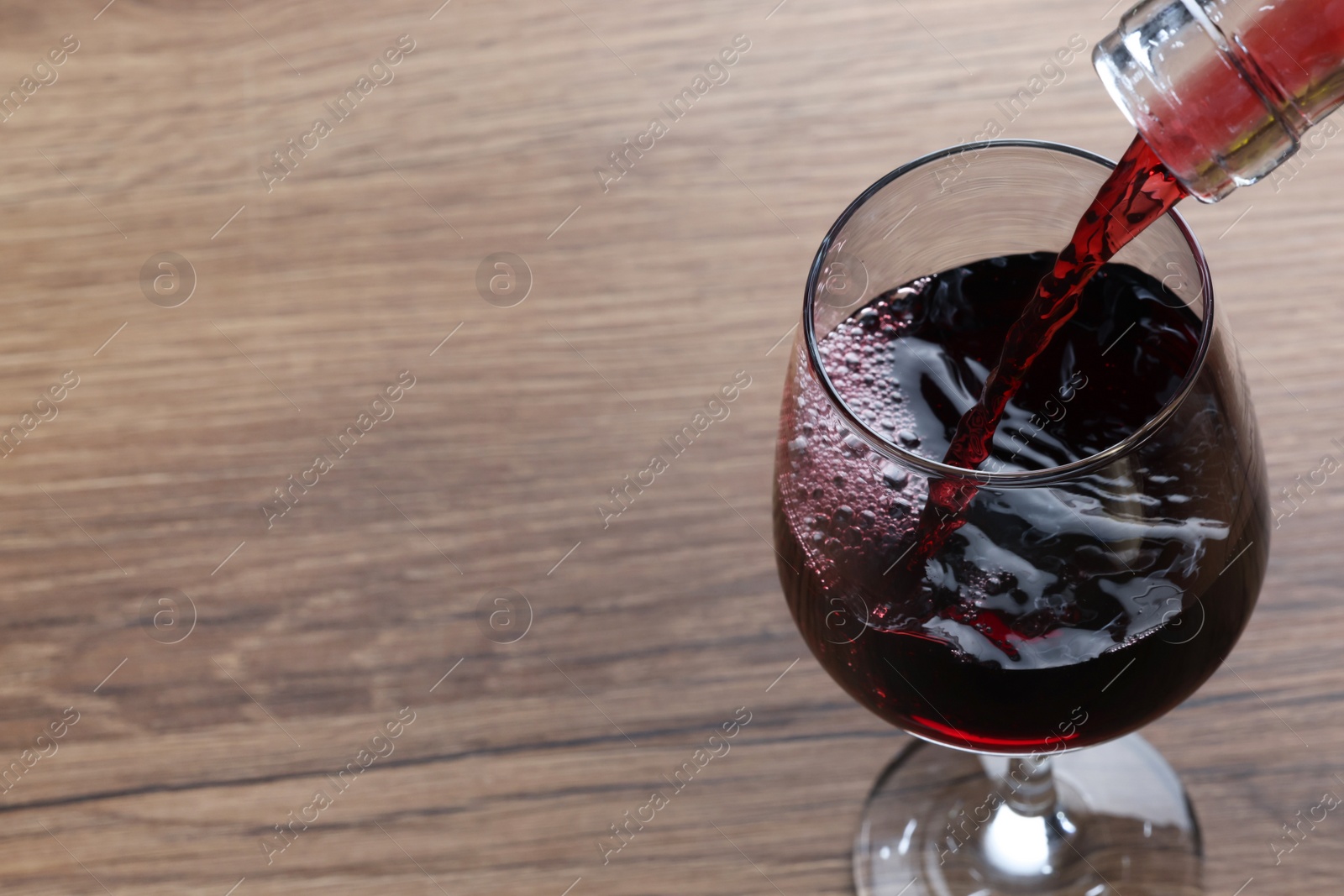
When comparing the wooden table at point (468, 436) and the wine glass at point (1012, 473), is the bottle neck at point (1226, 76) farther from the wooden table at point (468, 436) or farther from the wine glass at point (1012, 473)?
the wooden table at point (468, 436)

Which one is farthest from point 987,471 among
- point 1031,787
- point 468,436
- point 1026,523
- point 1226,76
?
point 468,436

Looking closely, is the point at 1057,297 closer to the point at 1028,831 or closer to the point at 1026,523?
the point at 1026,523

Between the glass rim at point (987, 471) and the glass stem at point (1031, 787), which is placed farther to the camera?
the glass stem at point (1031, 787)

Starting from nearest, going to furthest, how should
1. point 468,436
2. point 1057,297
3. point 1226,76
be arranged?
point 1226,76
point 1057,297
point 468,436

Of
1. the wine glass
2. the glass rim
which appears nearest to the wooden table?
the wine glass

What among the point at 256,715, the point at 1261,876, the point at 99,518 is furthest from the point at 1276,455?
the point at 99,518

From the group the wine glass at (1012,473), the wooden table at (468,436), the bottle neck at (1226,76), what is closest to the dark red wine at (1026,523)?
the wine glass at (1012,473)
